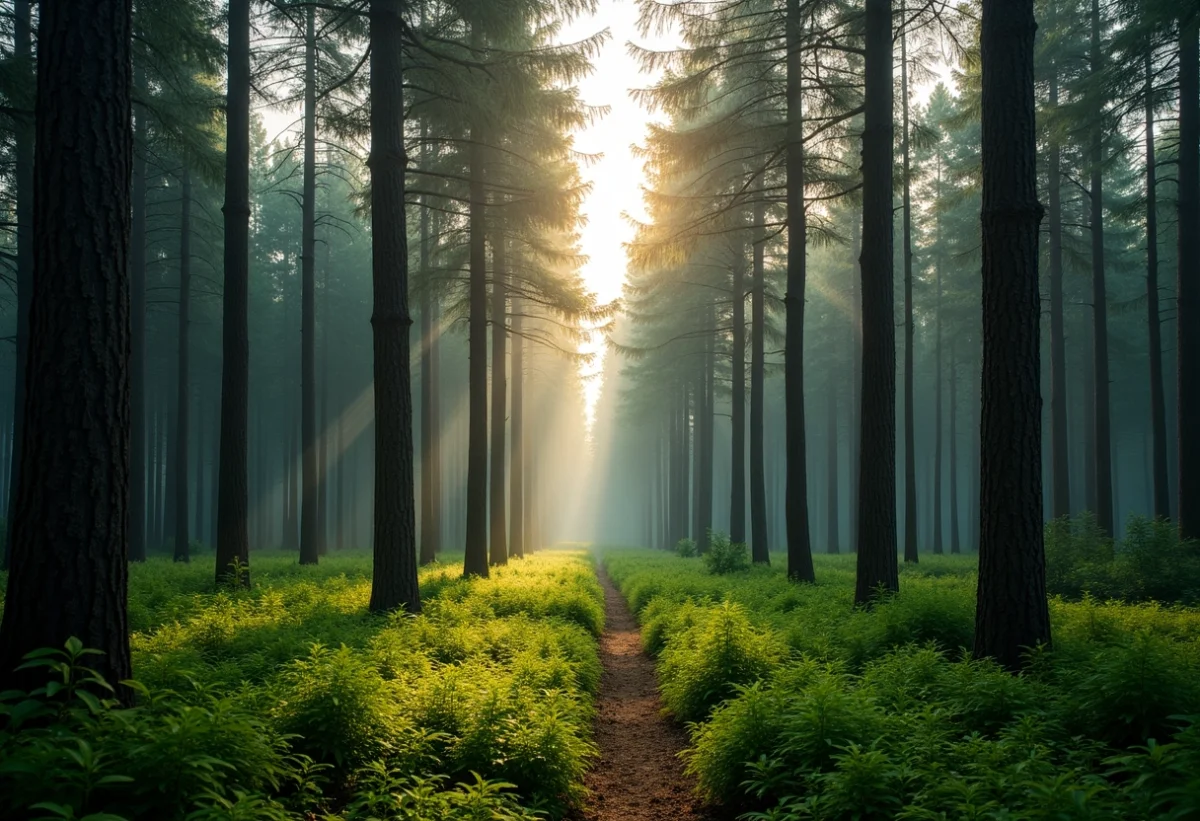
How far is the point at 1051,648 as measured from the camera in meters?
6.54

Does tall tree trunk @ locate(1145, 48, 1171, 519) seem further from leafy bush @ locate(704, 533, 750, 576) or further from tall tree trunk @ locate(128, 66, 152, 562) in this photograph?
tall tree trunk @ locate(128, 66, 152, 562)

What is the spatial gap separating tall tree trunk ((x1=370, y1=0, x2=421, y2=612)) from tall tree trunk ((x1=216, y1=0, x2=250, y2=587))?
3.78m

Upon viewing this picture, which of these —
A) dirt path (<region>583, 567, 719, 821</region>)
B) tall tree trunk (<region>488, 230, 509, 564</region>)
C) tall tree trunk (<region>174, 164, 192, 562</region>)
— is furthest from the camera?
tall tree trunk (<region>174, 164, 192, 562</region>)

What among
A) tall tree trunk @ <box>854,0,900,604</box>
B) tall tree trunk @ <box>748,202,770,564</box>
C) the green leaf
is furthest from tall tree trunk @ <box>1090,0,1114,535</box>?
the green leaf

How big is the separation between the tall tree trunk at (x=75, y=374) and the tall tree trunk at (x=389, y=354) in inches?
198

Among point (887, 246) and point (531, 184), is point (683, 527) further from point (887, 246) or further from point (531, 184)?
point (887, 246)

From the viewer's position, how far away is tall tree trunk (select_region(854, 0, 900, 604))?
10.5m

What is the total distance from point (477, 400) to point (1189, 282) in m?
16.4

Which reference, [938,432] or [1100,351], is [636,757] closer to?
[1100,351]

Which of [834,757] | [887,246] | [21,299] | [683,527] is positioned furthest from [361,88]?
[683,527]

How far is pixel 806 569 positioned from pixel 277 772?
11.8 m

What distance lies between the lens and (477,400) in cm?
1562

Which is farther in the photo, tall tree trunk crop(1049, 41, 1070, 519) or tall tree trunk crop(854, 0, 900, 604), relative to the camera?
tall tree trunk crop(1049, 41, 1070, 519)

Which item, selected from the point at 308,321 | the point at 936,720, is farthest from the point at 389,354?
the point at 308,321
